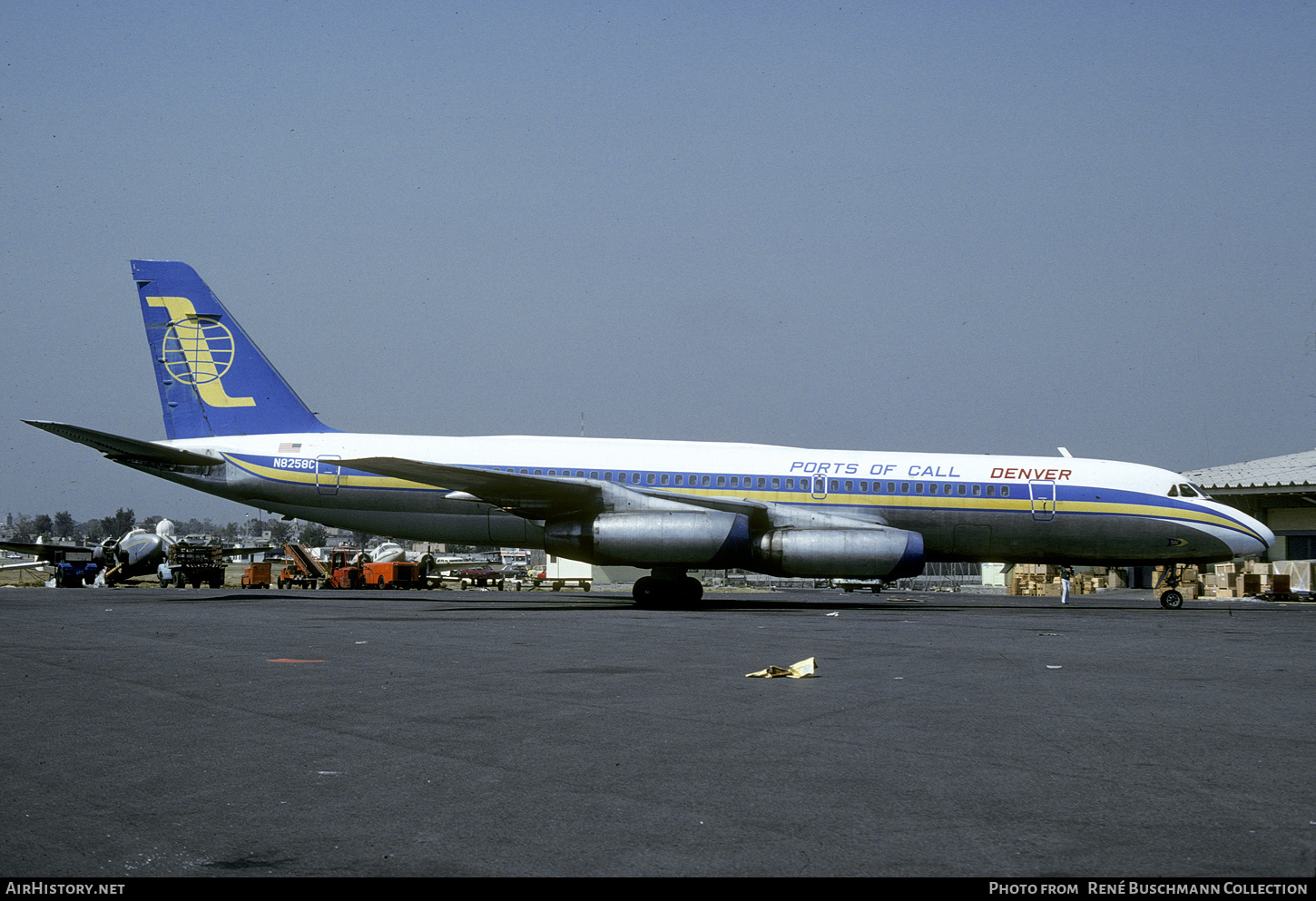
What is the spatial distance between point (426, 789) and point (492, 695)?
11.4 feet

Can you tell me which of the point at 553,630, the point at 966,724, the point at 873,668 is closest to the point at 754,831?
the point at 966,724

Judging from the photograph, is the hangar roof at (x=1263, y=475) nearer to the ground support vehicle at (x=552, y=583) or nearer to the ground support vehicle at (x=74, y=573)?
the ground support vehicle at (x=552, y=583)

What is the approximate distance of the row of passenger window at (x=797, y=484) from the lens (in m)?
24.0

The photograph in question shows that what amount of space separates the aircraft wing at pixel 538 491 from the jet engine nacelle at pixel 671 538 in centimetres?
58

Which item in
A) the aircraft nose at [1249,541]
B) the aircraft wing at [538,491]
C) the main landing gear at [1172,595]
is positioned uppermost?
the aircraft wing at [538,491]

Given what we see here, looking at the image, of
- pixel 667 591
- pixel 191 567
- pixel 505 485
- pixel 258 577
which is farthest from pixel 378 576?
pixel 667 591

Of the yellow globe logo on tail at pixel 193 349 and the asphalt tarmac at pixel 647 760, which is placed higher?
the yellow globe logo on tail at pixel 193 349

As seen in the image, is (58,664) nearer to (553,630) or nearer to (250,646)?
(250,646)

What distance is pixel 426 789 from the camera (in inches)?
216

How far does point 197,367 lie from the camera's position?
1048 inches

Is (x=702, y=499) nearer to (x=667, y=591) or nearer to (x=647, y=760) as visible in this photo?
(x=667, y=591)

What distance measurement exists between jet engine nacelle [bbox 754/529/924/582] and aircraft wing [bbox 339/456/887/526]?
0.91 m

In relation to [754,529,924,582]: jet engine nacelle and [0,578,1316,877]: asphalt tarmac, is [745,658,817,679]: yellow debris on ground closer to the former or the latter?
[0,578,1316,877]: asphalt tarmac

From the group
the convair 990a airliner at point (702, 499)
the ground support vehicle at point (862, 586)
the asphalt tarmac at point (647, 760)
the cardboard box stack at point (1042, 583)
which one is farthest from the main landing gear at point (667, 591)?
the cardboard box stack at point (1042, 583)
